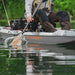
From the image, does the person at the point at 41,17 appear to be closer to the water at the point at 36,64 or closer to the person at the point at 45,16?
the person at the point at 45,16

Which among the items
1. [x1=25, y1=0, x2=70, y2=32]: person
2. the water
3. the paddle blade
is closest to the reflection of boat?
the paddle blade

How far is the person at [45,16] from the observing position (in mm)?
14703

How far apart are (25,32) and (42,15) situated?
0.94 metres

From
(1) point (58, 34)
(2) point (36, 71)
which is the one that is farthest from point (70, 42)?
(2) point (36, 71)

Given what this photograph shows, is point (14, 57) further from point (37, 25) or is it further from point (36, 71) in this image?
point (37, 25)

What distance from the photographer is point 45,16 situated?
1477 cm

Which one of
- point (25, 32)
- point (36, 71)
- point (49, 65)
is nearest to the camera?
point (36, 71)

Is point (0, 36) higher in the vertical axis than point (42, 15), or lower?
lower

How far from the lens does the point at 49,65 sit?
30.0 feet

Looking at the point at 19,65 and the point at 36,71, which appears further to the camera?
the point at 19,65

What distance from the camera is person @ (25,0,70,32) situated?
14.7m

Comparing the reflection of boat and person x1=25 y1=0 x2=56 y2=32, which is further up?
person x1=25 y1=0 x2=56 y2=32

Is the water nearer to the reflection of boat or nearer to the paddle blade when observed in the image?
the reflection of boat

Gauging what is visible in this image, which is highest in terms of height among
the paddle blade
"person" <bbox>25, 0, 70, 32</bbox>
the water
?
"person" <bbox>25, 0, 70, 32</bbox>
